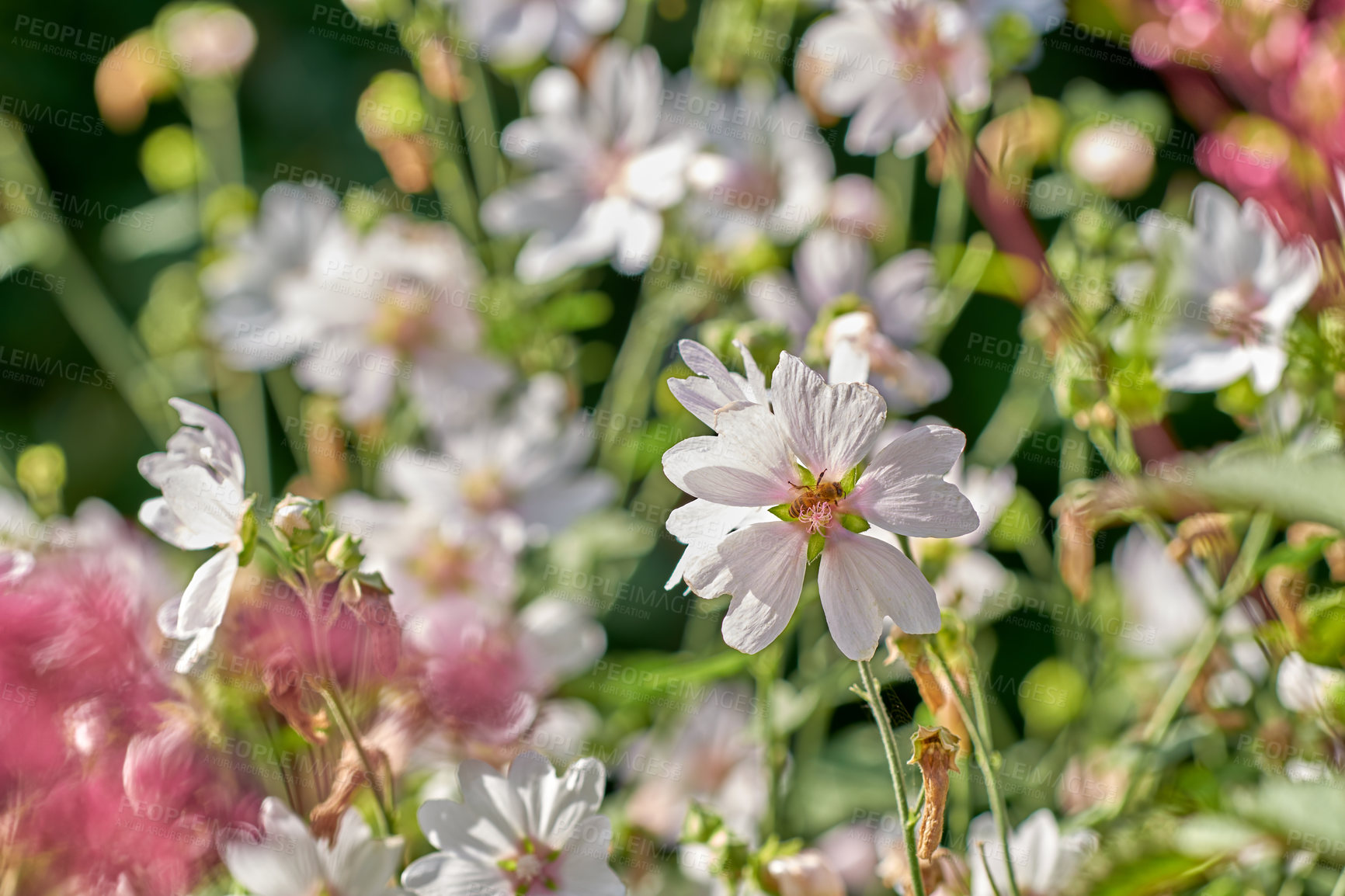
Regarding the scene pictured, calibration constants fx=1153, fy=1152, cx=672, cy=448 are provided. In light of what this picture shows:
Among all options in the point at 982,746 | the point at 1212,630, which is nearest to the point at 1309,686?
the point at 1212,630

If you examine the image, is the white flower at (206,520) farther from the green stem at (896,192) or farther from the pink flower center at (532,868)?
the green stem at (896,192)

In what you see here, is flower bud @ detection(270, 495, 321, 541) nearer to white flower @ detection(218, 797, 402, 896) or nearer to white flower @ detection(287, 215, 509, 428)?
white flower @ detection(218, 797, 402, 896)

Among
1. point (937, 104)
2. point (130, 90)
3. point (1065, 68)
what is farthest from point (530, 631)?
point (1065, 68)

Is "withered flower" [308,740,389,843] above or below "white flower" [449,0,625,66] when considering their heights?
below

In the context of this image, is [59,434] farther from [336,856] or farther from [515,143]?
[336,856]

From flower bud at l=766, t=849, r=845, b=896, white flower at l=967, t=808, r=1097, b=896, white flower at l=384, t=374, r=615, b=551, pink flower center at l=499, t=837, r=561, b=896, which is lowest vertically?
white flower at l=384, t=374, r=615, b=551

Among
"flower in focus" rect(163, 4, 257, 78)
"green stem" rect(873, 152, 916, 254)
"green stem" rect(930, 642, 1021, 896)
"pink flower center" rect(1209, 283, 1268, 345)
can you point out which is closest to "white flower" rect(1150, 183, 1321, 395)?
"pink flower center" rect(1209, 283, 1268, 345)
